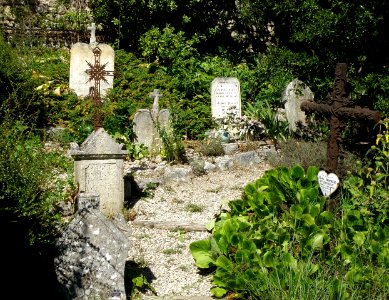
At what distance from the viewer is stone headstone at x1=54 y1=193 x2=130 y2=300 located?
169 inches

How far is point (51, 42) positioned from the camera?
14.0 m

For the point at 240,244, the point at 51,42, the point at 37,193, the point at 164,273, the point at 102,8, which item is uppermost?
the point at 102,8

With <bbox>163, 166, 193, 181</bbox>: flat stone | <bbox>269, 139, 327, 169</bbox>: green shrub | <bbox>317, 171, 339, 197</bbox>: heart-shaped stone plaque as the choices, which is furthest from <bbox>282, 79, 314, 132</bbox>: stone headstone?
<bbox>317, 171, 339, 197</bbox>: heart-shaped stone plaque

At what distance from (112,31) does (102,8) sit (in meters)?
0.71

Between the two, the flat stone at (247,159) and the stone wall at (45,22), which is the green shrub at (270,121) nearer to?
the flat stone at (247,159)

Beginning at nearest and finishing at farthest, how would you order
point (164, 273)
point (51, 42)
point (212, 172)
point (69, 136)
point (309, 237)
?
point (309, 237) < point (164, 273) < point (212, 172) < point (69, 136) < point (51, 42)

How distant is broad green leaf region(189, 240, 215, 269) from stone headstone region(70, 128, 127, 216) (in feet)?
5.91

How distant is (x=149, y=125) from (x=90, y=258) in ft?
16.9

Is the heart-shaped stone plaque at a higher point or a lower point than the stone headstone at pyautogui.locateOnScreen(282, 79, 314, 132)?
lower

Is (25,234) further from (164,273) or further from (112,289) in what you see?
(164,273)

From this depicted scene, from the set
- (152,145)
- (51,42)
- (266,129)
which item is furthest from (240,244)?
(51,42)

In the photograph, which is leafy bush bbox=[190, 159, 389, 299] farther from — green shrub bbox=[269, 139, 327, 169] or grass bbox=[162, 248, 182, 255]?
green shrub bbox=[269, 139, 327, 169]

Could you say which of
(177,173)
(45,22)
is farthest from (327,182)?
(45,22)

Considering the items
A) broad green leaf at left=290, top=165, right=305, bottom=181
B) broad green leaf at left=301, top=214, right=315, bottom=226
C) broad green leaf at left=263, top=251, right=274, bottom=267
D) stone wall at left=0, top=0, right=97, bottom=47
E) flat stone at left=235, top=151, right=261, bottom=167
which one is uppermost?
stone wall at left=0, top=0, right=97, bottom=47
